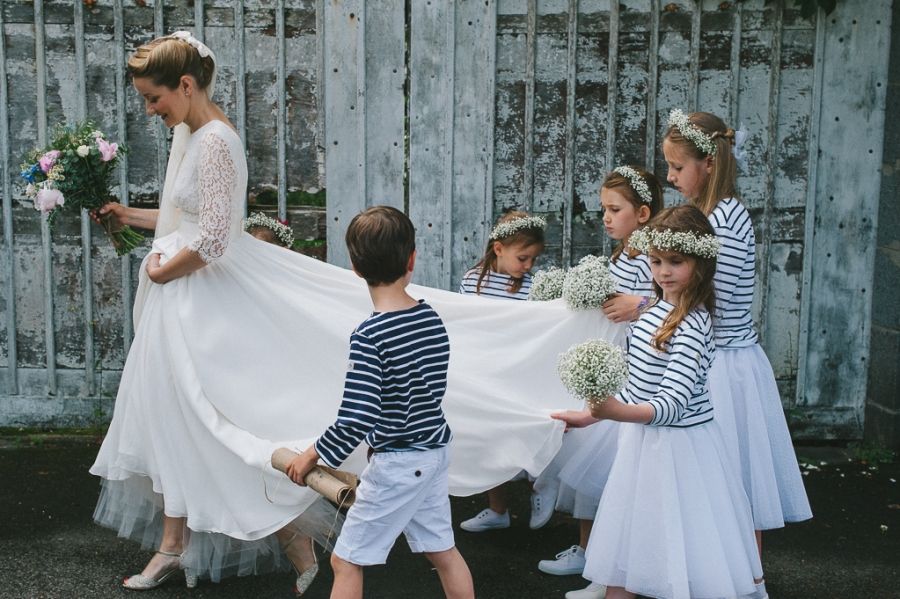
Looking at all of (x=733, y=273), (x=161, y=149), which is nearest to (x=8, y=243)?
(x=161, y=149)

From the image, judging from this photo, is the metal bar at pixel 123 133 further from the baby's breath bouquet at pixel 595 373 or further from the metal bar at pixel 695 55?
the baby's breath bouquet at pixel 595 373

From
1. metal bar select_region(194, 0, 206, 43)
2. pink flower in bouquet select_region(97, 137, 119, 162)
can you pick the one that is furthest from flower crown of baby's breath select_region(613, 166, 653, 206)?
metal bar select_region(194, 0, 206, 43)

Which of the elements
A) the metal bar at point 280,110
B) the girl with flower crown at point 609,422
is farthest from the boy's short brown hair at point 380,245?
the metal bar at point 280,110

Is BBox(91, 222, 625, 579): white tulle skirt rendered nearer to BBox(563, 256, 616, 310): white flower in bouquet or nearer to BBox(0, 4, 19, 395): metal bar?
BBox(563, 256, 616, 310): white flower in bouquet

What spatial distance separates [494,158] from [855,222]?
2145mm

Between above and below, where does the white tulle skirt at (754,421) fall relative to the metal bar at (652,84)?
below

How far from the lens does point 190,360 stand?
14.9 feet

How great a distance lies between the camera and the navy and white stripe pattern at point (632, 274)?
15.8 feet

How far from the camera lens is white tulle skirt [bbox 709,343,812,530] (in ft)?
14.6

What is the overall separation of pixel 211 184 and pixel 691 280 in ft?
6.24

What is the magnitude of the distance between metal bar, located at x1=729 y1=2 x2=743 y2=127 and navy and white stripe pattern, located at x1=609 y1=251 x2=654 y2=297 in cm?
193

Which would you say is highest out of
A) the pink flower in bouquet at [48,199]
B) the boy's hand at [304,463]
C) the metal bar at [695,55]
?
Result: the metal bar at [695,55]

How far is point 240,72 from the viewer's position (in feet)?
21.2

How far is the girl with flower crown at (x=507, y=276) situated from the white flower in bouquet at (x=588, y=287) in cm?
82
